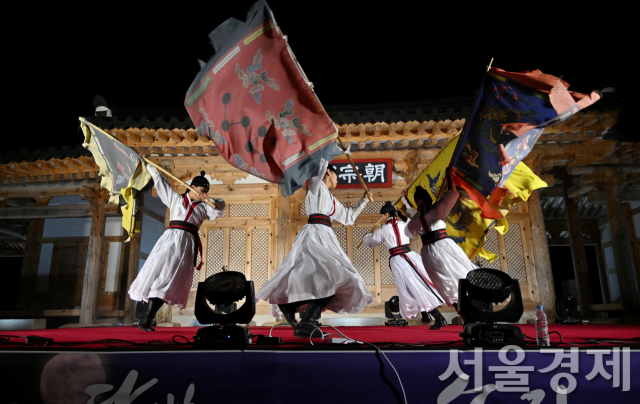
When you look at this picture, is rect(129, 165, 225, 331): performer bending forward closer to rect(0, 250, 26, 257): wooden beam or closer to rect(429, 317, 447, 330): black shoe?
rect(429, 317, 447, 330): black shoe

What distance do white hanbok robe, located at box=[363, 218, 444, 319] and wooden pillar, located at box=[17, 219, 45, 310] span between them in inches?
377

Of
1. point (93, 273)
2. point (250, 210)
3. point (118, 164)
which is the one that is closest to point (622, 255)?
point (250, 210)

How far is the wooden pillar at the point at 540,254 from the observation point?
6.74 metres

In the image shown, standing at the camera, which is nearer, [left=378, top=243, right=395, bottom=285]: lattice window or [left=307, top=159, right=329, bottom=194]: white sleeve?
[left=307, top=159, right=329, bottom=194]: white sleeve

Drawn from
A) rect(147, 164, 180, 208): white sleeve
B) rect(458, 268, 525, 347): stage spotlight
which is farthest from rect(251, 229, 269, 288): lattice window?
rect(458, 268, 525, 347): stage spotlight

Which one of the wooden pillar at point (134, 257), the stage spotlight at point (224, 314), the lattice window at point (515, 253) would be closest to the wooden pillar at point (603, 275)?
the lattice window at point (515, 253)

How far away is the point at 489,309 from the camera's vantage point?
2365 mm

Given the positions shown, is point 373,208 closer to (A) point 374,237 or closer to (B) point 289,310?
(A) point 374,237

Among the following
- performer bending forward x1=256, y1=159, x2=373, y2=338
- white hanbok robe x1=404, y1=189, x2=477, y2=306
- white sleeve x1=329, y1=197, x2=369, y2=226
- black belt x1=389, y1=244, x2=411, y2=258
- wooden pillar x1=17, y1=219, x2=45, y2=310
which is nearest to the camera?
performer bending forward x1=256, y1=159, x2=373, y2=338

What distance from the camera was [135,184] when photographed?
171 inches

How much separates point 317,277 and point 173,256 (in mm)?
1926

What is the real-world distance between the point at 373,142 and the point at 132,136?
4.57 meters

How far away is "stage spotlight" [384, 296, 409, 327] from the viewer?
6367 millimetres

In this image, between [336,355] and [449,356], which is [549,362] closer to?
[449,356]
